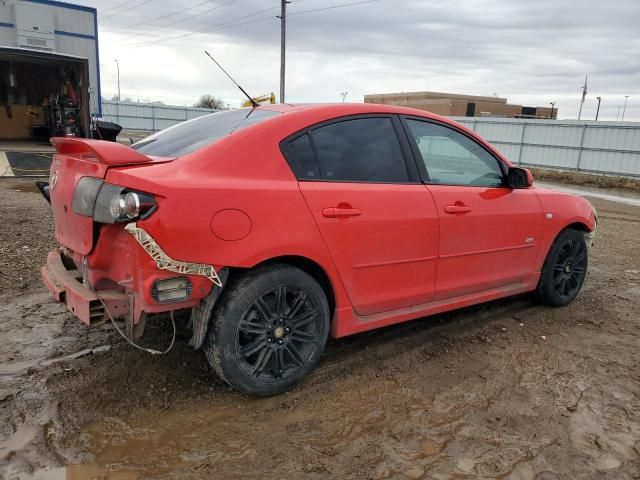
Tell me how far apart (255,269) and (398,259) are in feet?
3.27

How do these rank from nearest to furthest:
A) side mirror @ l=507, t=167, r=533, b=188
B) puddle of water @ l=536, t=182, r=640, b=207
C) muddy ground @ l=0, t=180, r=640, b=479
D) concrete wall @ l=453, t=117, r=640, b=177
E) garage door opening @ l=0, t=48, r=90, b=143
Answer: muddy ground @ l=0, t=180, r=640, b=479 < side mirror @ l=507, t=167, r=533, b=188 < puddle of water @ l=536, t=182, r=640, b=207 < garage door opening @ l=0, t=48, r=90, b=143 < concrete wall @ l=453, t=117, r=640, b=177

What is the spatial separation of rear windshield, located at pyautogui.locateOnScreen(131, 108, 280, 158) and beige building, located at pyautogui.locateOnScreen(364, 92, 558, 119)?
29.8 m

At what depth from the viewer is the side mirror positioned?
4055 millimetres

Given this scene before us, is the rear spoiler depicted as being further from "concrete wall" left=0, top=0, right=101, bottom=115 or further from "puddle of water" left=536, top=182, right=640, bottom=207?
"concrete wall" left=0, top=0, right=101, bottom=115

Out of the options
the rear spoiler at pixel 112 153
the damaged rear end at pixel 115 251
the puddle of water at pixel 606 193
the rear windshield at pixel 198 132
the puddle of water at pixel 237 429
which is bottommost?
the puddle of water at pixel 237 429

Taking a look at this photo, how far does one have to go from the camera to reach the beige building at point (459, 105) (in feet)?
121

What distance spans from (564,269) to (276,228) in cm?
312

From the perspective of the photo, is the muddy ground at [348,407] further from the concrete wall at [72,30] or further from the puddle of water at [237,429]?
the concrete wall at [72,30]

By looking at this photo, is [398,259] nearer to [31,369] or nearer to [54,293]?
[54,293]

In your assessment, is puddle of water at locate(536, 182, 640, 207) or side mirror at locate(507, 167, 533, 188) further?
puddle of water at locate(536, 182, 640, 207)

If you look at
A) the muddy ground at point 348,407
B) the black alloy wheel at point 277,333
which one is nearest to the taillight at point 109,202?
the black alloy wheel at point 277,333

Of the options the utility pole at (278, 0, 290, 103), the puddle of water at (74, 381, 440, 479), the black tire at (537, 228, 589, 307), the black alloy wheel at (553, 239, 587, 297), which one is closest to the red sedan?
the puddle of water at (74, 381, 440, 479)

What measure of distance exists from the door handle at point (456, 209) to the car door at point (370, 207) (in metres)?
0.13

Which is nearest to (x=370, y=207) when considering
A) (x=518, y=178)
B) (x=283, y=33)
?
(x=518, y=178)
